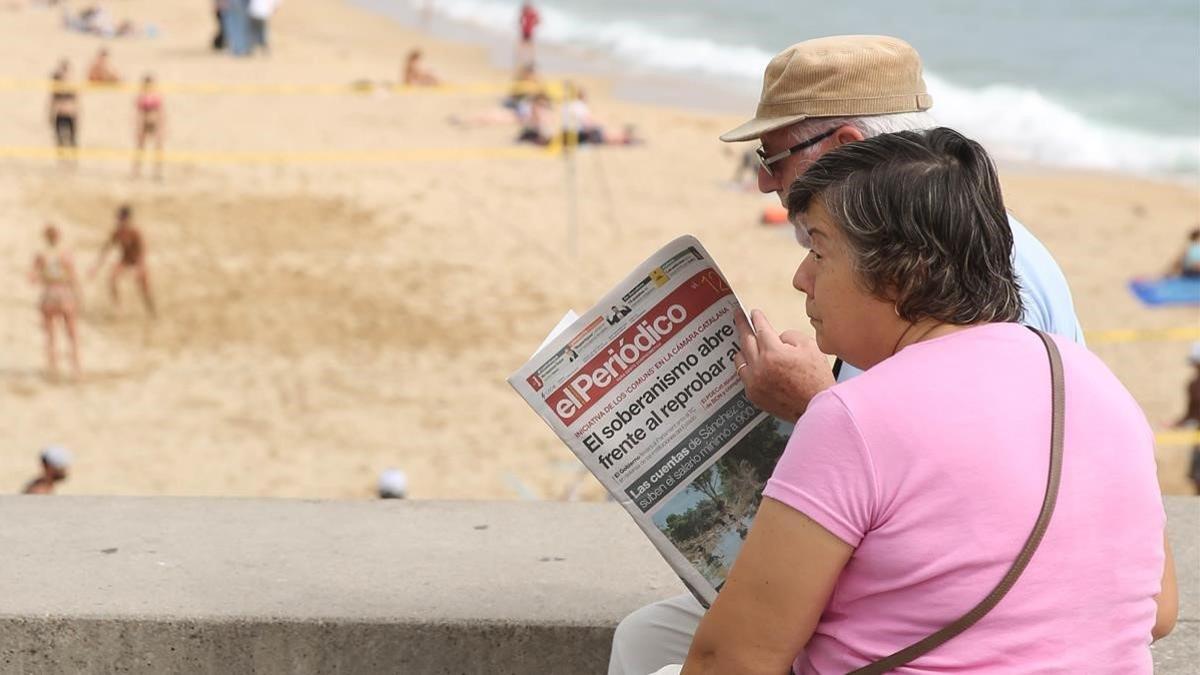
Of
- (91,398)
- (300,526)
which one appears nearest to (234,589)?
(300,526)

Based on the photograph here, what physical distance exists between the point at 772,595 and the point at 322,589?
1.32 meters

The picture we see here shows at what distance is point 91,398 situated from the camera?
1073 centimetres

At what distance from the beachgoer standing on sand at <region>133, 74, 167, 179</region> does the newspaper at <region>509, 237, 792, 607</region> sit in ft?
49.1

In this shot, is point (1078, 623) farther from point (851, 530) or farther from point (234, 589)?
point (234, 589)

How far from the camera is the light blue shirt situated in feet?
7.51

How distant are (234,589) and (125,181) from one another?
14.1 metres

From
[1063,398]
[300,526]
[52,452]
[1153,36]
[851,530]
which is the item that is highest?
[1063,398]

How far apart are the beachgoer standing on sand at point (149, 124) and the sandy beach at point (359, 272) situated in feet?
0.87

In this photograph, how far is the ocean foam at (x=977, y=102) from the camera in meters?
23.4

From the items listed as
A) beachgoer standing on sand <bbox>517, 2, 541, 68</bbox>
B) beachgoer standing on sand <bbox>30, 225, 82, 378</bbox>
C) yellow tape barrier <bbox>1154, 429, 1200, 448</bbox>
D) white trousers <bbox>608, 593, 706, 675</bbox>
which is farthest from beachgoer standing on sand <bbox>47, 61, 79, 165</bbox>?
white trousers <bbox>608, 593, 706, 675</bbox>

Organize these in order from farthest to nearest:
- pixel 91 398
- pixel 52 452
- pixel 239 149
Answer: pixel 239 149
pixel 91 398
pixel 52 452

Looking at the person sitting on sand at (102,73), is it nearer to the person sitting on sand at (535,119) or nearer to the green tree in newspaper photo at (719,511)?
the person sitting on sand at (535,119)

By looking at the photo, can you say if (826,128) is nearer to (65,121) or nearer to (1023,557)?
(1023,557)

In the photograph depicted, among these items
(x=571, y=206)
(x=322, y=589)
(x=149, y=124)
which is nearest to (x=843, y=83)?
(x=322, y=589)
